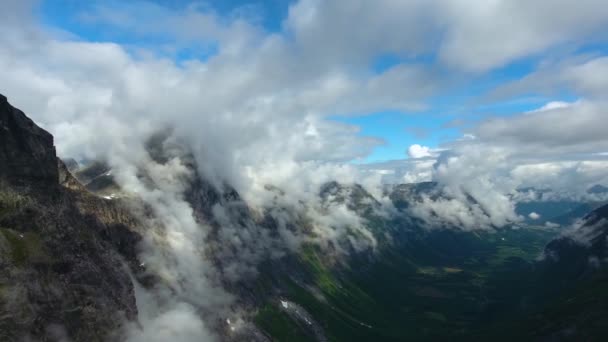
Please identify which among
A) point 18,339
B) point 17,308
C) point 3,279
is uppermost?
point 3,279

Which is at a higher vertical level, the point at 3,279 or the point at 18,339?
the point at 3,279

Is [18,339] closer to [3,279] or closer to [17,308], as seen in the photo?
[17,308]

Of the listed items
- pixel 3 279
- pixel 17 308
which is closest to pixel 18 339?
pixel 17 308

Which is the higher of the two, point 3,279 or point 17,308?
point 3,279

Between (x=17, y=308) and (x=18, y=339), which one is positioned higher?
(x=17, y=308)
